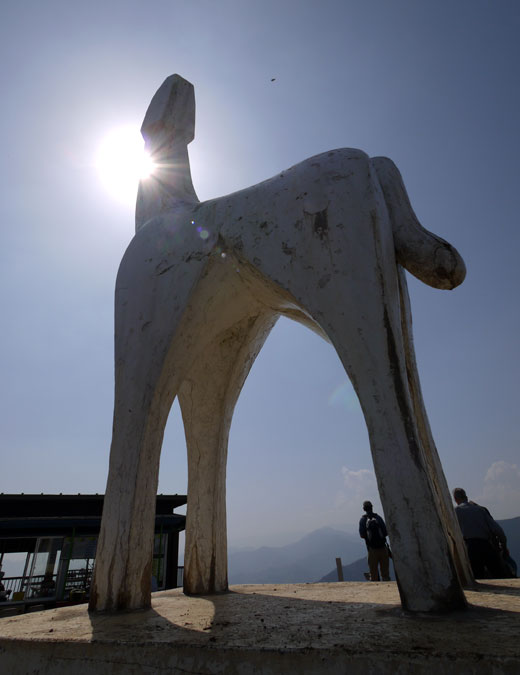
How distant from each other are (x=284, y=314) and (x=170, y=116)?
12.1 feet

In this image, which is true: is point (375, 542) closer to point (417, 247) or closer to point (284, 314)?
point (284, 314)

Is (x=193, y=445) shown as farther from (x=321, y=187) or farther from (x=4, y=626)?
(x=321, y=187)

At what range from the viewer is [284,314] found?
218 inches

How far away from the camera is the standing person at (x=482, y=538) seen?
Answer: 17.5 ft

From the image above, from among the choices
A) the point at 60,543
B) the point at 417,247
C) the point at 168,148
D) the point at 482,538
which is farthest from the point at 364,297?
the point at 60,543

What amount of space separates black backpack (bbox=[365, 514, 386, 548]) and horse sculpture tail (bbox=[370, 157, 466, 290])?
18.7 feet

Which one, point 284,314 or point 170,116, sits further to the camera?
A: point 170,116

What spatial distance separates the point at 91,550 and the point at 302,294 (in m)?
15.5

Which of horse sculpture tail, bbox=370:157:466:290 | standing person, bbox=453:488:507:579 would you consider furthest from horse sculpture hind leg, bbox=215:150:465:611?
standing person, bbox=453:488:507:579

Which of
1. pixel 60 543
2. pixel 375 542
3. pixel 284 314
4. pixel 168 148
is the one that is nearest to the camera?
pixel 284 314

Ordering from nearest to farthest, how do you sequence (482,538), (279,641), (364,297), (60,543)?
(279,641) < (364,297) < (482,538) < (60,543)

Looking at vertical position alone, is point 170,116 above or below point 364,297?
above

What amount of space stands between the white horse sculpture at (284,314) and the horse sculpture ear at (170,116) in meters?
1.38

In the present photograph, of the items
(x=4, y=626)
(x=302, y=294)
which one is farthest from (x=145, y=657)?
(x=302, y=294)
